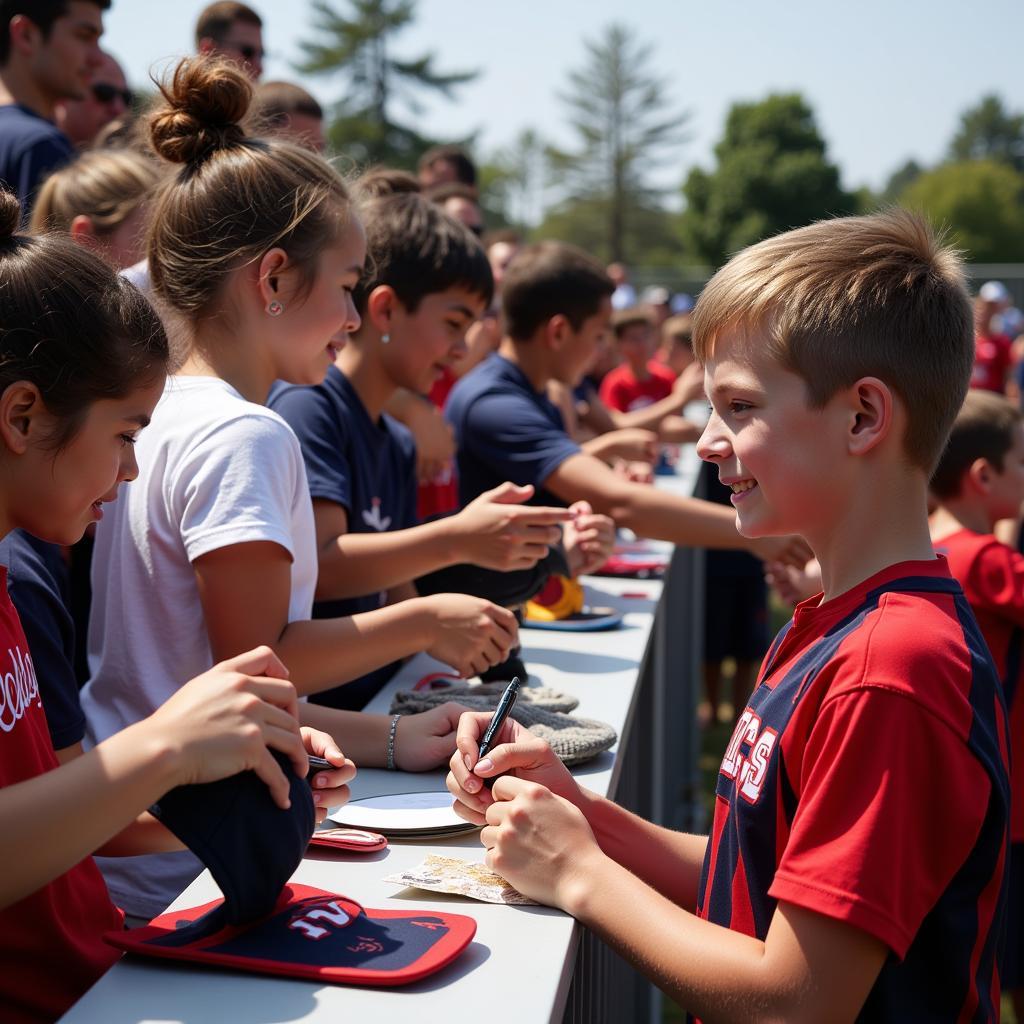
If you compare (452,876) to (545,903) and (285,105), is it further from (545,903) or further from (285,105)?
(285,105)

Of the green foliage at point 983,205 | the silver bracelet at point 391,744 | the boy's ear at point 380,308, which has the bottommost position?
the silver bracelet at point 391,744

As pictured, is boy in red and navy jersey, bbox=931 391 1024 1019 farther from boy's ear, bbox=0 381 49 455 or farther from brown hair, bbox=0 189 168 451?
boy's ear, bbox=0 381 49 455

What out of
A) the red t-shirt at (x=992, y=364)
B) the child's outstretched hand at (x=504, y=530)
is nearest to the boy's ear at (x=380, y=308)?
the child's outstretched hand at (x=504, y=530)

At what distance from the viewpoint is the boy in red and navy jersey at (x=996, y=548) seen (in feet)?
10.9

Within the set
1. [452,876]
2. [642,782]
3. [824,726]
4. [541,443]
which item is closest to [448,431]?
[541,443]

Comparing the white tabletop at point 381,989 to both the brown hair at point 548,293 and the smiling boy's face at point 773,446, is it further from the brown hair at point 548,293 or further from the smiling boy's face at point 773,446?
the brown hair at point 548,293

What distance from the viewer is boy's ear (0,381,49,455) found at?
1.52m

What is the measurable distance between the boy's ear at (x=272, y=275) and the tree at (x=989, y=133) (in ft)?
356

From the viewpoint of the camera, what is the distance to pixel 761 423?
1.52 meters

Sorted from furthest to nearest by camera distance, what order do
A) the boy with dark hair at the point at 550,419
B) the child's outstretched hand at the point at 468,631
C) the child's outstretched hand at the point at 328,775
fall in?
the boy with dark hair at the point at 550,419, the child's outstretched hand at the point at 468,631, the child's outstretched hand at the point at 328,775

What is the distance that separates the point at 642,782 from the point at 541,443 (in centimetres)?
114

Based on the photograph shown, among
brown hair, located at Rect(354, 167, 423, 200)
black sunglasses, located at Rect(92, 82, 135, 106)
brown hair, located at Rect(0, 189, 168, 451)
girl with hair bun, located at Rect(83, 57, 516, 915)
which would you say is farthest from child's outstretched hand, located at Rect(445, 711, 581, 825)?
black sunglasses, located at Rect(92, 82, 135, 106)

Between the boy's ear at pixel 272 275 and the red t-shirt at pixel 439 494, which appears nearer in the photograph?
the boy's ear at pixel 272 275

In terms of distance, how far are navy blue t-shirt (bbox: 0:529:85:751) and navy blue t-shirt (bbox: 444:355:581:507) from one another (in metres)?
2.28
